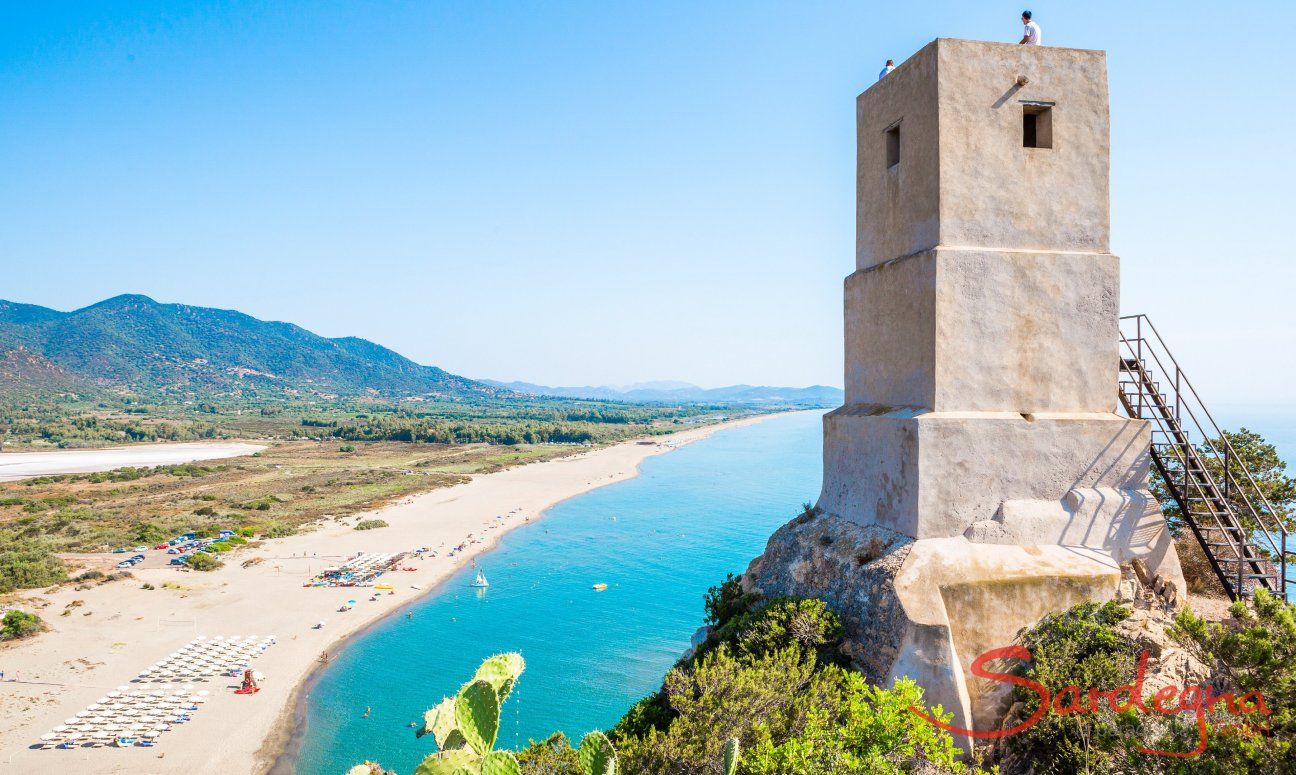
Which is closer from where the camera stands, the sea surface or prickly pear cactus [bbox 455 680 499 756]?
prickly pear cactus [bbox 455 680 499 756]

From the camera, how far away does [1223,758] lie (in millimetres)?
4594

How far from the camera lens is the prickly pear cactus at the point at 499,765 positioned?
194 inches

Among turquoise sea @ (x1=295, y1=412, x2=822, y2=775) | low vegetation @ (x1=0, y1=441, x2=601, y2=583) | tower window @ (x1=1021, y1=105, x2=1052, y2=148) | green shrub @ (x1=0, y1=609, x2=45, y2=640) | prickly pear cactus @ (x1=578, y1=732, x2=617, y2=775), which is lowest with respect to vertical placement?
turquoise sea @ (x1=295, y1=412, x2=822, y2=775)

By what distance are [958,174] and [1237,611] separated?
4.79 meters

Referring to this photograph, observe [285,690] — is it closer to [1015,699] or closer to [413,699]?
[413,699]

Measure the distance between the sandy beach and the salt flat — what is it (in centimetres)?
4687

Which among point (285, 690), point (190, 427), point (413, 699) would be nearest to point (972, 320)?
point (413, 699)

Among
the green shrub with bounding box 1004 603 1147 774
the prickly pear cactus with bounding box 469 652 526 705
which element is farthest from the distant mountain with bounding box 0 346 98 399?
the green shrub with bounding box 1004 603 1147 774

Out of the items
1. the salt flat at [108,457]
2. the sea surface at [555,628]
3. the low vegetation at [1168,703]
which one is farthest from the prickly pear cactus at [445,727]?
the salt flat at [108,457]

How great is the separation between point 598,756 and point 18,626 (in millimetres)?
32907

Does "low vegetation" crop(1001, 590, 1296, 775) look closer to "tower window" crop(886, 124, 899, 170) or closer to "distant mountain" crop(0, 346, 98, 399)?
"tower window" crop(886, 124, 899, 170)

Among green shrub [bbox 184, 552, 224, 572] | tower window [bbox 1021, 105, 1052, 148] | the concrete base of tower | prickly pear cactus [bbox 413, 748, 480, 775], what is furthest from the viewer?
green shrub [bbox 184, 552, 224, 572]

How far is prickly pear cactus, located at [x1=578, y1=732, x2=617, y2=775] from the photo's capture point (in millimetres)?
5426

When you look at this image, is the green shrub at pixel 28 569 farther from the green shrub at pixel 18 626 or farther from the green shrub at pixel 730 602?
the green shrub at pixel 730 602
